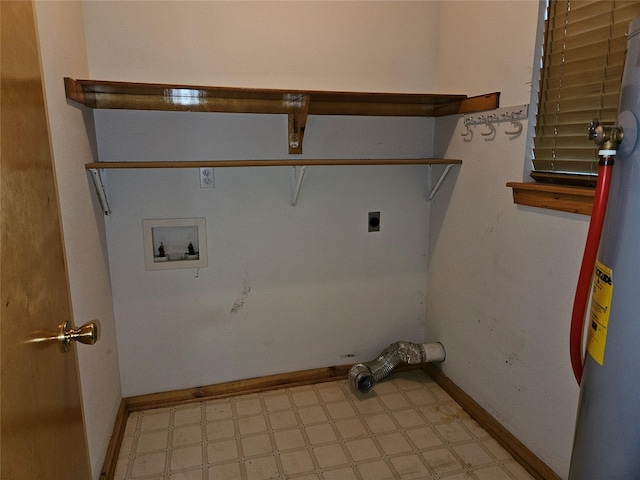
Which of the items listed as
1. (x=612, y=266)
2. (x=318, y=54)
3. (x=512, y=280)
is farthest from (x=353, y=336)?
(x=612, y=266)

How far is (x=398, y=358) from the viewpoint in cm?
232

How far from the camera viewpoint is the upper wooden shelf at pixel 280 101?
177 centimetres

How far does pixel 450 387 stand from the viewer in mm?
2250

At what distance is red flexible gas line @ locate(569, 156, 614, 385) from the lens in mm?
837

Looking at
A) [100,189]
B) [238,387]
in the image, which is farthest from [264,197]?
[238,387]

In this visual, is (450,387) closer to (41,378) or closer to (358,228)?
(358,228)

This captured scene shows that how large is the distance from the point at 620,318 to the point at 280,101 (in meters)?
1.65

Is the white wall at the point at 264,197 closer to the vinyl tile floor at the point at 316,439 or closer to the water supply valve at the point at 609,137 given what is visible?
the vinyl tile floor at the point at 316,439

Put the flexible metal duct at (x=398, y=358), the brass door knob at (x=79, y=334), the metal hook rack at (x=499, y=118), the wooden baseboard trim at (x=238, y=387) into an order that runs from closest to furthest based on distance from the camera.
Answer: the brass door knob at (x=79, y=334) → the metal hook rack at (x=499, y=118) → the wooden baseboard trim at (x=238, y=387) → the flexible metal duct at (x=398, y=358)

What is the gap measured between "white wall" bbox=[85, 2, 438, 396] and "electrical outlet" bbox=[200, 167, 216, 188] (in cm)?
3

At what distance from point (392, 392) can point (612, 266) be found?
1.68 metres

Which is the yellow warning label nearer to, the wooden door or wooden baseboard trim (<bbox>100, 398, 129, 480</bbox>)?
the wooden door

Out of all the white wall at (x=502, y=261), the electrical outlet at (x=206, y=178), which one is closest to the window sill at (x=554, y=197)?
the white wall at (x=502, y=261)

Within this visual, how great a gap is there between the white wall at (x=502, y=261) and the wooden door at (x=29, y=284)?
151 centimetres
